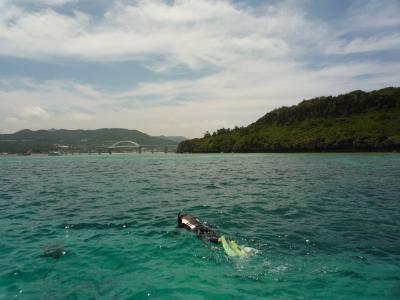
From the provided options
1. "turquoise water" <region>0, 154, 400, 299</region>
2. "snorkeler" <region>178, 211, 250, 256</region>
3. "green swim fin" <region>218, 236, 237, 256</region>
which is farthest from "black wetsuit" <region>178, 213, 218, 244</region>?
"green swim fin" <region>218, 236, 237, 256</region>

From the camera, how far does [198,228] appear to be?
63.5 ft

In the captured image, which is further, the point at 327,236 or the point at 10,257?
the point at 327,236

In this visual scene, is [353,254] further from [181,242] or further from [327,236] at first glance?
[181,242]

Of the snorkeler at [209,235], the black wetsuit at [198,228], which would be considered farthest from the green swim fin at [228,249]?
the black wetsuit at [198,228]

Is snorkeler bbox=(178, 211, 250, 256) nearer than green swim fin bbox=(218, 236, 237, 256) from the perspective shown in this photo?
No

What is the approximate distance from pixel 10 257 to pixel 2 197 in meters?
23.5

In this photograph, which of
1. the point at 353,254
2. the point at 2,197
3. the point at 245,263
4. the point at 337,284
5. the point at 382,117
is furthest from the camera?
the point at 382,117

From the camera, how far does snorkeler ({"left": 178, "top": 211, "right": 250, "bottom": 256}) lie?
1591 centimetres

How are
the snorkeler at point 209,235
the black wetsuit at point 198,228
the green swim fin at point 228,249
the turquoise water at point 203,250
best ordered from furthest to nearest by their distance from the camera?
the black wetsuit at point 198,228
the snorkeler at point 209,235
the green swim fin at point 228,249
the turquoise water at point 203,250

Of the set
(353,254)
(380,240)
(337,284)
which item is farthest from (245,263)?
(380,240)

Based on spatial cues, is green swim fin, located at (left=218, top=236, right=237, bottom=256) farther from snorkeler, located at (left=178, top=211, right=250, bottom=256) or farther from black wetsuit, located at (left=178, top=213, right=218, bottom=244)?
black wetsuit, located at (left=178, top=213, right=218, bottom=244)

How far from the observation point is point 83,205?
2997 centimetres

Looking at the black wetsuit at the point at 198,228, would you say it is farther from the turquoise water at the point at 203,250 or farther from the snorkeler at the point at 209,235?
the turquoise water at the point at 203,250

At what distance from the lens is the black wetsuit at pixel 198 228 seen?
717 inches
